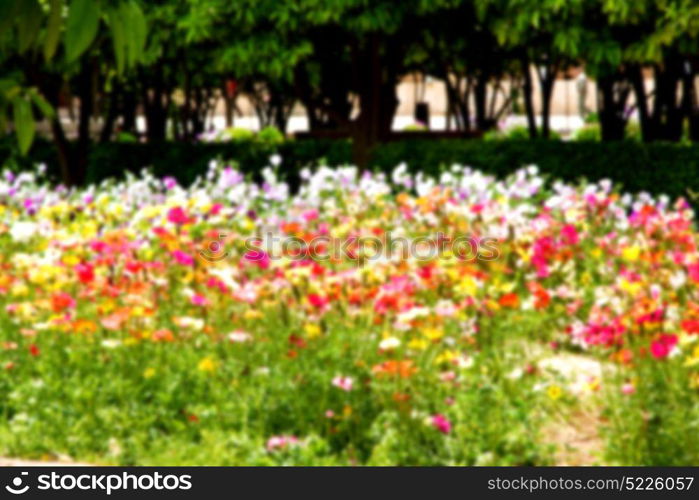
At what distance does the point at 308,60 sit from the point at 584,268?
911 centimetres

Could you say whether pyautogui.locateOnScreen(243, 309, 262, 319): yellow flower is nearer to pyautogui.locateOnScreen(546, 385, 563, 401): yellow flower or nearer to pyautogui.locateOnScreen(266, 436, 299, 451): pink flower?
pyautogui.locateOnScreen(266, 436, 299, 451): pink flower

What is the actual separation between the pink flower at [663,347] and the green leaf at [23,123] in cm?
366

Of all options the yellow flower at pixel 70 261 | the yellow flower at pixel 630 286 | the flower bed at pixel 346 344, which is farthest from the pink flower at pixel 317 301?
the yellow flower at pixel 70 261

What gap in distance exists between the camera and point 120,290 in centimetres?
679

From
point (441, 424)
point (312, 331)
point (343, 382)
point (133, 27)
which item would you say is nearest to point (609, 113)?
point (312, 331)

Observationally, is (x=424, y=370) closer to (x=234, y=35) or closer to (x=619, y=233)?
(x=619, y=233)

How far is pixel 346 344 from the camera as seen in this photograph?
19.3ft

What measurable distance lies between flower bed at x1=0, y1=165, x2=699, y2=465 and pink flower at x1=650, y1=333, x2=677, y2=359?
0.04m

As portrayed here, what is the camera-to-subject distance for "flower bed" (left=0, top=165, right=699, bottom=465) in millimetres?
5145

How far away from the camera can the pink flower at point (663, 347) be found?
516 cm

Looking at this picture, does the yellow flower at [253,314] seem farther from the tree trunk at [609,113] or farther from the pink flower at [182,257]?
the tree trunk at [609,113]
